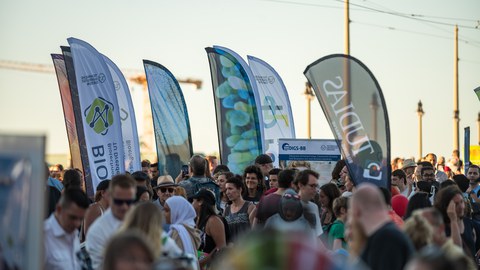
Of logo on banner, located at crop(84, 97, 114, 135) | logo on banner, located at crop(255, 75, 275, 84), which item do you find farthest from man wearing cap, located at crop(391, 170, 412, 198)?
logo on banner, located at crop(255, 75, 275, 84)

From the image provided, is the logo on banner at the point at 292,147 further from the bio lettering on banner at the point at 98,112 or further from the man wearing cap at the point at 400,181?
the man wearing cap at the point at 400,181

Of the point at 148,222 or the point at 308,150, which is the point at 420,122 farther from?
the point at 148,222

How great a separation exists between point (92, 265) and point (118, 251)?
3017mm

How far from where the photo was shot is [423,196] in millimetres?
11031

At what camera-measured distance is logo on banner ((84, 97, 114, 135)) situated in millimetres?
18500

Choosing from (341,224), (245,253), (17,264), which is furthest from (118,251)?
(341,224)

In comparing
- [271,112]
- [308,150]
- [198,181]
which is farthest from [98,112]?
[271,112]

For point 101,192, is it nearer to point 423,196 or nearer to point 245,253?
point 423,196

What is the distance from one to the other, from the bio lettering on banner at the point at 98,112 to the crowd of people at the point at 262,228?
208cm

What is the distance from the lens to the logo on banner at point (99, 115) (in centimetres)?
1850

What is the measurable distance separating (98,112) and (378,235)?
1219 centimetres

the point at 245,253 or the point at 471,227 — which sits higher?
the point at 245,253

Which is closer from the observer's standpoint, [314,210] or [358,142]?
[314,210]

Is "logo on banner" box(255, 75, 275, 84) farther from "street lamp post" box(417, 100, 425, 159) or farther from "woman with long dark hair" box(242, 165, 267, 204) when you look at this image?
"street lamp post" box(417, 100, 425, 159)
